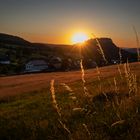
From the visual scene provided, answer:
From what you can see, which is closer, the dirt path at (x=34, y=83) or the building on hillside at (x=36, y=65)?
the dirt path at (x=34, y=83)

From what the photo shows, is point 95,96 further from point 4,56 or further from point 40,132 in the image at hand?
point 4,56

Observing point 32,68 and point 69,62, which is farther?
point 32,68

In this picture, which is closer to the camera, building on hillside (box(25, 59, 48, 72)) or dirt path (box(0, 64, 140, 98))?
dirt path (box(0, 64, 140, 98))

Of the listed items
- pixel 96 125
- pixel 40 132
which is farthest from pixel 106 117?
pixel 40 132

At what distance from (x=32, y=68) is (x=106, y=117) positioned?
129 m

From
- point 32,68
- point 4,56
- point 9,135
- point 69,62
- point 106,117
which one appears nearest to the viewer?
point 106,117

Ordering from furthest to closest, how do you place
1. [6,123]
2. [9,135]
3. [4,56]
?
1. [4,56]
2. [6,123]
3. [9,135]

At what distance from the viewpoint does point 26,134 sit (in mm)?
8781

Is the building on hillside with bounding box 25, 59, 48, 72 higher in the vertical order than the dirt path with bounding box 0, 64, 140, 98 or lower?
lower

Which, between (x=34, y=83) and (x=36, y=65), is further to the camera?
(x=36, y=65)

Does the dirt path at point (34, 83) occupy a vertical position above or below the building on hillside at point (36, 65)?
above

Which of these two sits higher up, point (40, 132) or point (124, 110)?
point (124, 110)

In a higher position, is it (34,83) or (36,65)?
(34,83)

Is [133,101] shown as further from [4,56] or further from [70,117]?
[4,56]
